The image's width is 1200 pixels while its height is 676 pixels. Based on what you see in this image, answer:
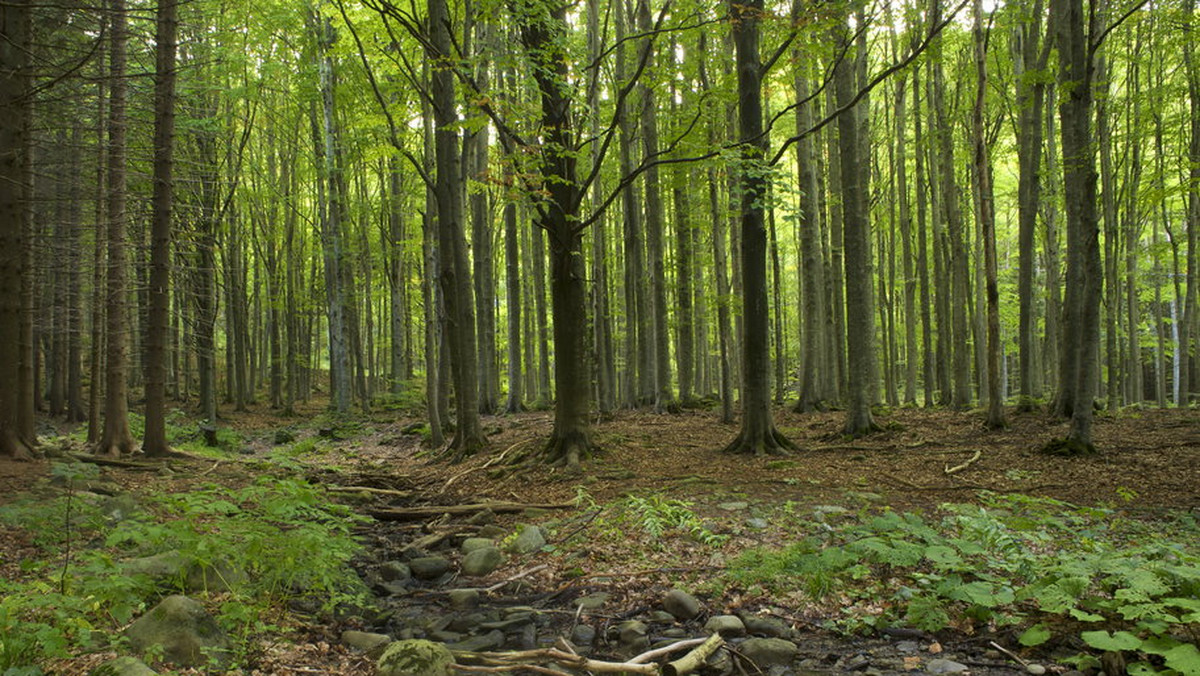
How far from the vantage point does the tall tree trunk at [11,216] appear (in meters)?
8.02

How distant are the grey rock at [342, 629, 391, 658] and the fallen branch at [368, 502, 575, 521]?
10.4ft

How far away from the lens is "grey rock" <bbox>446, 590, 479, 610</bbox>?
5117 millimetres

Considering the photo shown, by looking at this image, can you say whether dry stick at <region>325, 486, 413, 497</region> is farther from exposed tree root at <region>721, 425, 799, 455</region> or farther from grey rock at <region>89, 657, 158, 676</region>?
grey rock at <region>89, 657, 158, 676</region>

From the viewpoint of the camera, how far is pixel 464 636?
176 inches

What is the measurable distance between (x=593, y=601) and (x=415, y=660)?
1.59 metres

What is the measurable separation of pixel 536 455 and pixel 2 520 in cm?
583

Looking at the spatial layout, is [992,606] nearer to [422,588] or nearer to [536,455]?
[422,588]

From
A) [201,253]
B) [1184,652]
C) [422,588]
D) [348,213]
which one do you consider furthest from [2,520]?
[348,213]

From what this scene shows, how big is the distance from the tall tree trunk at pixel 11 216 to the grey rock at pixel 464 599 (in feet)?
22.1

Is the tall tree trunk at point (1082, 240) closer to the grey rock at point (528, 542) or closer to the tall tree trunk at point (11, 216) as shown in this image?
the grey rock at point (528, 542)

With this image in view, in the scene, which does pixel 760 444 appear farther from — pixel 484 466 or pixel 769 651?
pixel 769 651

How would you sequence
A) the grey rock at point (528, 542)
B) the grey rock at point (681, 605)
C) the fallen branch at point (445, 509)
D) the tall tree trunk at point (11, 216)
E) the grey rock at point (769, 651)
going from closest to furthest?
the grey rock at point (769, 651)
the grey rock at point (681, 605)
the grey rock at point (528, 542)
the fallen branch at point (445, 509)
the tall tree trunk at point (11, 216)

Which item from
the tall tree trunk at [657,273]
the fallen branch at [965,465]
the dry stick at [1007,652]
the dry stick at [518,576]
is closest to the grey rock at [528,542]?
the dry stick at [518,576]

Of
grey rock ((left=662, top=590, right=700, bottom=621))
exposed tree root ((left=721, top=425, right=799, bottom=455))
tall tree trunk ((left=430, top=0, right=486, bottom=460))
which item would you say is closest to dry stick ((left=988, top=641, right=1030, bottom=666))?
grey rock ((left=662, top=590, right=700, bottom=621))
